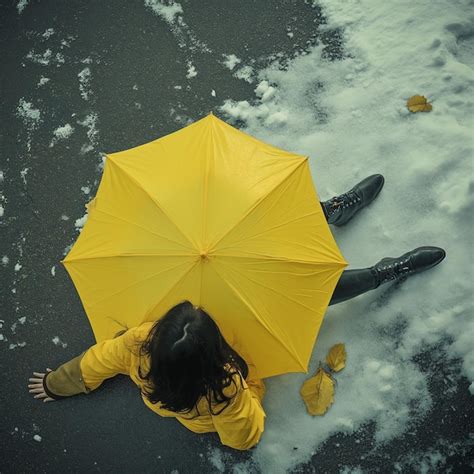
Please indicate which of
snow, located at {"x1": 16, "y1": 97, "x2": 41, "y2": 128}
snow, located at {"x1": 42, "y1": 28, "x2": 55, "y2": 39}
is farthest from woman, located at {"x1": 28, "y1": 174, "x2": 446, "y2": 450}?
snow, located at {"x1": 42, "y1": 28, "x2": 55, "y2": 39}

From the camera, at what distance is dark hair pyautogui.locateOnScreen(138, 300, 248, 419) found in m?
1.70

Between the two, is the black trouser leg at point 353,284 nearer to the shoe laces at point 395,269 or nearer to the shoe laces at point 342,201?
the shoe laces at point 395,269

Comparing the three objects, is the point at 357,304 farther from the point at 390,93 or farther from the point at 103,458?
the point at 103,458

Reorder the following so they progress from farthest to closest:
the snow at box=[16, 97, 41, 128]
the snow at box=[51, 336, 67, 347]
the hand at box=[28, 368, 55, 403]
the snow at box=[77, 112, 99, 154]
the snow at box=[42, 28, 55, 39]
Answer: the snow at box=[42, 28, 55, 39], the snow at box=[16, 97, 41, 128], the snow at box=[77, 112, 99, 154], the snow at box=[51, 336, 67, 347], the hand at box=[28, 368, 55, 403]

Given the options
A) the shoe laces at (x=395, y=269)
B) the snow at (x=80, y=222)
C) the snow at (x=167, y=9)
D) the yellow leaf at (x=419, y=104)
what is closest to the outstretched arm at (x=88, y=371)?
the snow at (x=80, y=222)

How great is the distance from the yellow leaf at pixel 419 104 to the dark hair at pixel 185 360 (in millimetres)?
2081

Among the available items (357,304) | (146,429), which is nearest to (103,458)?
(146,429)

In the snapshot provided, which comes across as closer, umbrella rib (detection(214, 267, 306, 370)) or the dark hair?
the dark hair

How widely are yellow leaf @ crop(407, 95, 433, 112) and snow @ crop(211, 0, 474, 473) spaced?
0.03 m

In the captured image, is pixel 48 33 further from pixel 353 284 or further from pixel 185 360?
pixel 185 360

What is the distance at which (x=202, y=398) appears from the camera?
6.33ft

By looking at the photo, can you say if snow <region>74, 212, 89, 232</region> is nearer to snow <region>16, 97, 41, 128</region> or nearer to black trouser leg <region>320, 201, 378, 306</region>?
snow <region>16, 97, 41, 128</region>

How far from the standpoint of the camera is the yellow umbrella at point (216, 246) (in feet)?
6.64

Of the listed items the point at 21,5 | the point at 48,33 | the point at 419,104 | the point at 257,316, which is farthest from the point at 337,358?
the point at 21,5
